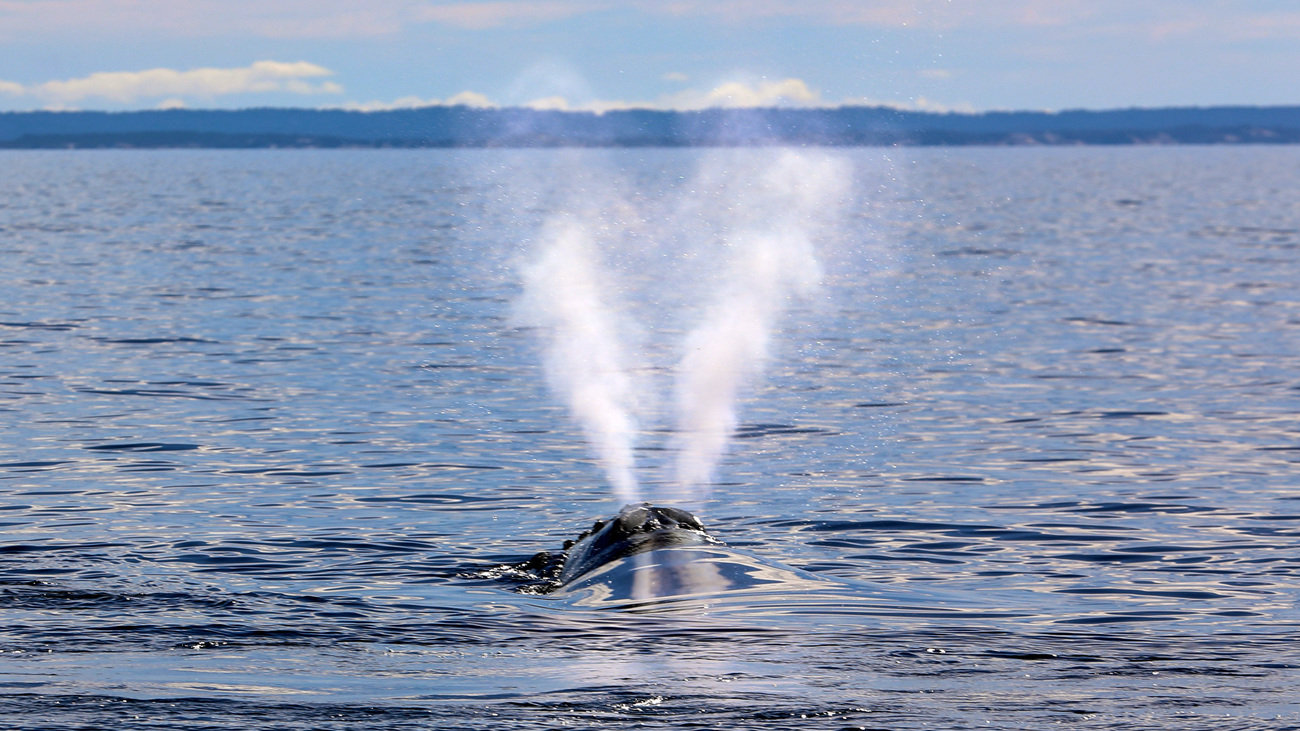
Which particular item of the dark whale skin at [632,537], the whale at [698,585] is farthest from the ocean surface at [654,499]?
the dark whale skin at [632,537]

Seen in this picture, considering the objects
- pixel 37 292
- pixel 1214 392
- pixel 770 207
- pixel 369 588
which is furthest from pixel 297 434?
pixel 770 207

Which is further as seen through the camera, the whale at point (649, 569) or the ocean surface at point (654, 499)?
the whale at point (649, 569)

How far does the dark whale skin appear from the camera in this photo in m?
15.4

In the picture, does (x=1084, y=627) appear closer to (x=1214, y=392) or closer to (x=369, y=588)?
(x=369, y=588)

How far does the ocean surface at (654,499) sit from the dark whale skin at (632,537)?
34.5 inches

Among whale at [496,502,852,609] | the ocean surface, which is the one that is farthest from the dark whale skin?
the ocean surface

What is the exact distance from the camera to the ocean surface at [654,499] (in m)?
11.5

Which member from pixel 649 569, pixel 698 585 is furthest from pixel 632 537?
pixel 698 585

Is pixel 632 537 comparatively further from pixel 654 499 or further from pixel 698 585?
pixel 654 499

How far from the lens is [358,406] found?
26922mm

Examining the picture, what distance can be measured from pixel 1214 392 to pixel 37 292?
30.3 meters

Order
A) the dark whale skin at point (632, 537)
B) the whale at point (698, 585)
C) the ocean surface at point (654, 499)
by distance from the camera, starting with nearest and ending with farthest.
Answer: the ocean surface at point (654, 499) < the whale at point (698, 585) < the dark whale skin at point (632, 537)

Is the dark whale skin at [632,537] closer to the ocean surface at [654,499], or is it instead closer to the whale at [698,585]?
the whale at [698,585]

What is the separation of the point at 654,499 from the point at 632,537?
5364 mm
